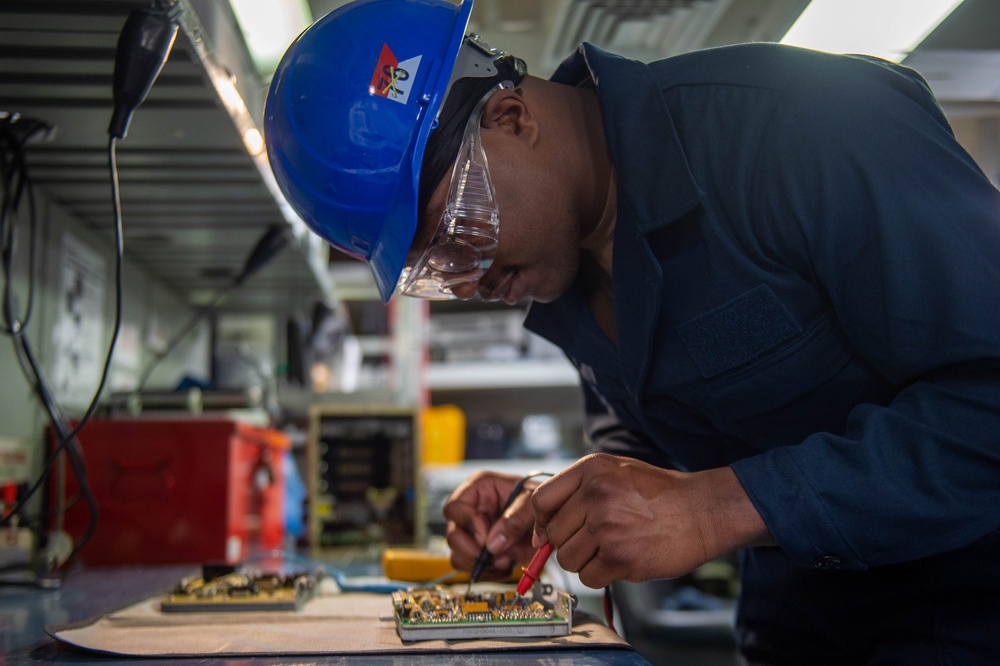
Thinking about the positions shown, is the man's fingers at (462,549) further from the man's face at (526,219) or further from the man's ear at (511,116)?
the man's ear at (511,116)

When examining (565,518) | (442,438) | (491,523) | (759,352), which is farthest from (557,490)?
(442,438)

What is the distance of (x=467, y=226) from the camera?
0.94m

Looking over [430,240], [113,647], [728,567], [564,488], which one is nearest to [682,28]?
Answer: [430,240]

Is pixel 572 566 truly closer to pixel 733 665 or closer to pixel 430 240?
pixel 430 240

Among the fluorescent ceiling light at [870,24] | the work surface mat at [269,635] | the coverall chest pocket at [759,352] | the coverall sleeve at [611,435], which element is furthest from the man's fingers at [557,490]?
the fluorescent ceiling light at [870,24]

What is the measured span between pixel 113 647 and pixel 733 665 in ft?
7.07

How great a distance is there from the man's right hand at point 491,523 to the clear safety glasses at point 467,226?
1.09 ft

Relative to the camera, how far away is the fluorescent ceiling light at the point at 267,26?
1.14 m

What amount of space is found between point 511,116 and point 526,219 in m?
0.13

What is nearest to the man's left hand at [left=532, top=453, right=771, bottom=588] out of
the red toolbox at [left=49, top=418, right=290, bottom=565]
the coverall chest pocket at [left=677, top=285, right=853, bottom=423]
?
the coverall chest pocket at [left=677, top=285, right=853, bottom=423]

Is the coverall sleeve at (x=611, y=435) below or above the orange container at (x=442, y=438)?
above

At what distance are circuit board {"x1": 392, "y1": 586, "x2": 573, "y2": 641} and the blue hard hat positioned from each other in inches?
15.9

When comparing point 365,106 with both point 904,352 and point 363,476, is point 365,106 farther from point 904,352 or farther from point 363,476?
point 363,476

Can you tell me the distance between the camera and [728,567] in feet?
8.95
